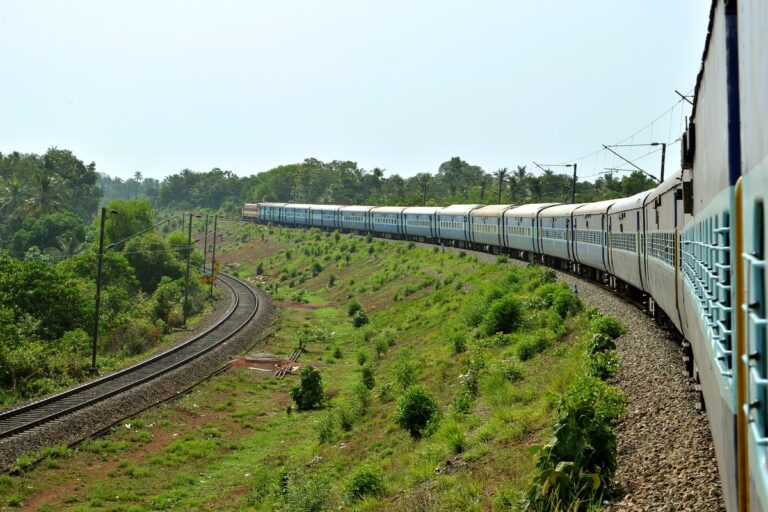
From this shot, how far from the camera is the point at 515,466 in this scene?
12.4 m

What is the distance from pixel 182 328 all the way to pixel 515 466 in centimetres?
3608

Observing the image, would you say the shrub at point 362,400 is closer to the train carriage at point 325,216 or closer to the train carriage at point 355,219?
the train carriage at point 355,219

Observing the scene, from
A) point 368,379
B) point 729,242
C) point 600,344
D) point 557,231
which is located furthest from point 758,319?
point 557,231

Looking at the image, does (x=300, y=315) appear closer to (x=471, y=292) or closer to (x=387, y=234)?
(x=471, y=292)

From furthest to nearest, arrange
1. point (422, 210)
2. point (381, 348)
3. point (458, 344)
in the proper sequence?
1. point (422, 210)
2. point (381, 348)
3. point (458, 344)

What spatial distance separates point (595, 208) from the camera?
2997 centimetres

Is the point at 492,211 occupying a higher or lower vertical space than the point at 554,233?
higher

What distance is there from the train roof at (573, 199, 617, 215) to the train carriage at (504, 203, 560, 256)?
745 cm

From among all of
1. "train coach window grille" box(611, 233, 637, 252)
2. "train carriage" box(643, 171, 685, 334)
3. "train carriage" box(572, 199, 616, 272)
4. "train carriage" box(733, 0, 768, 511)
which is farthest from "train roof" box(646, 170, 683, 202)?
"train carriage" box(572, 199, 616, 272)

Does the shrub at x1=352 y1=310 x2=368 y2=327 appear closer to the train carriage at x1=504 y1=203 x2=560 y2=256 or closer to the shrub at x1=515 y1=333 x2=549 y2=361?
Result: the train carriage at x1=504 y1=203 x2=560 y2=256

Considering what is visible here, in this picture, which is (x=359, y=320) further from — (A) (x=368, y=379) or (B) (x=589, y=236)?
(B) (x=589, y=236)

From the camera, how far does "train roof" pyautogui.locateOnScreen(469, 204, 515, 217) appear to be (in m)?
47.6

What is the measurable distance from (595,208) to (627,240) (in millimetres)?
7849

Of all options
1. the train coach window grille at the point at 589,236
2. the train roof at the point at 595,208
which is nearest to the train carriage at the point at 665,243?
the train roof at the point at 595,208
